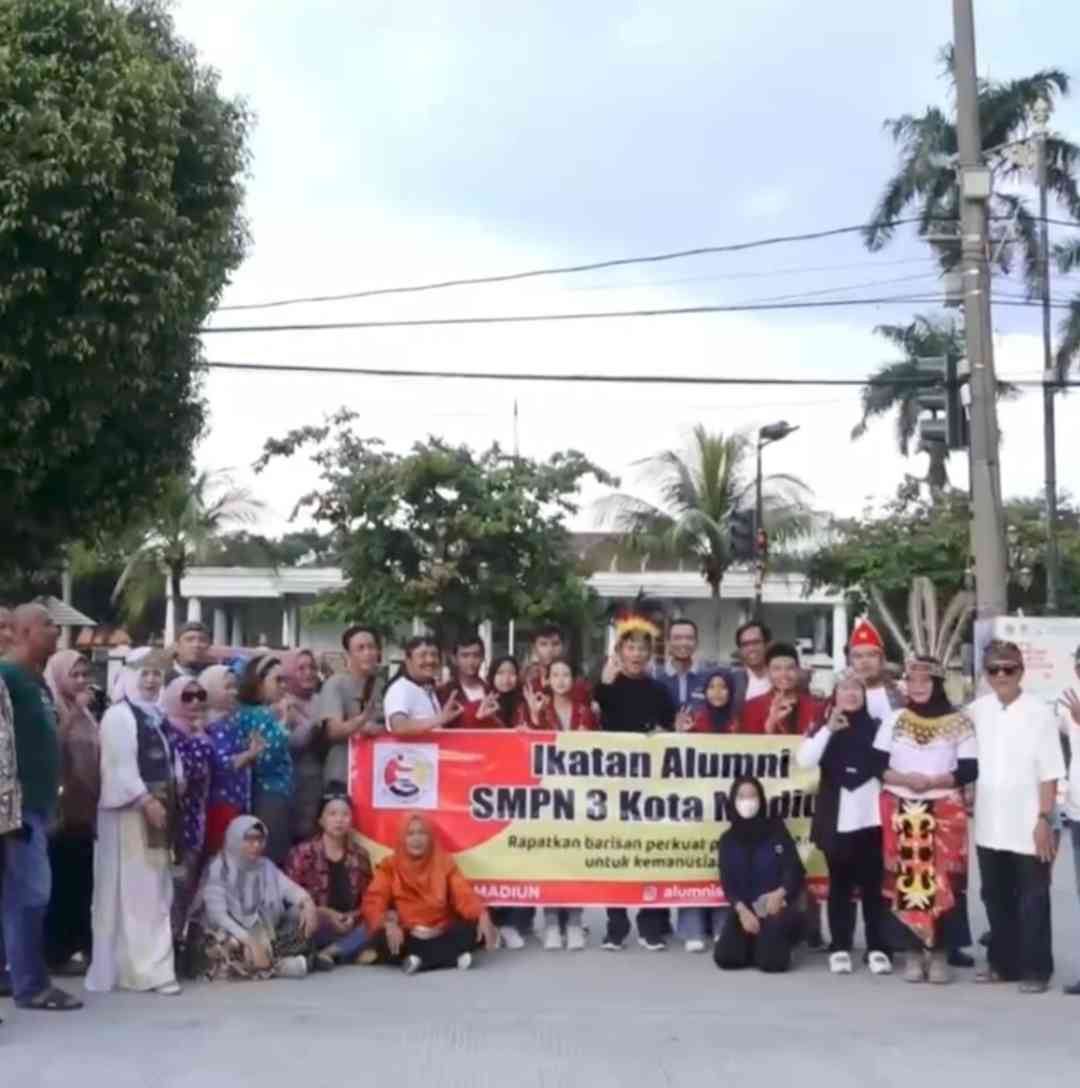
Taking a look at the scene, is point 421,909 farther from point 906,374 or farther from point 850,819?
point 906,374

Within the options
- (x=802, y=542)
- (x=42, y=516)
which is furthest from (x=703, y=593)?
(x=42, y=516)

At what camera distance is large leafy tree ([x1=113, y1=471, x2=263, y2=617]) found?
4991 centimetres

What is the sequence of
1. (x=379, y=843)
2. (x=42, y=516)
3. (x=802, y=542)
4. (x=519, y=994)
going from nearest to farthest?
(x=519, y=994), (x=379, y=843), (x=42, y=516), (x=802, y=542)

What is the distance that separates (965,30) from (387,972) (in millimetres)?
12069

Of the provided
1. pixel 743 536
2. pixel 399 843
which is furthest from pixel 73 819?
pixel 743 536

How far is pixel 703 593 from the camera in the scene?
54188 mm

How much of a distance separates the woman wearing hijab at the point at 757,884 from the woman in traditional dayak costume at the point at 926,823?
579mm

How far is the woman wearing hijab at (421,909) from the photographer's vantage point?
34.4 ft

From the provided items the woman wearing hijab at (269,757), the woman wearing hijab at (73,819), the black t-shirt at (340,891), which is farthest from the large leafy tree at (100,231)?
the black t-shirt at (340,891)

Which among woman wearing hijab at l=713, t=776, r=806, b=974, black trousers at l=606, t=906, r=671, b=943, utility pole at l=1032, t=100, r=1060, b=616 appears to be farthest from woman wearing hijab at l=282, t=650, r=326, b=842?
utility pole at l=1032, t=100, r=1060, b=616

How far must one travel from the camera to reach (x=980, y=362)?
17.8m

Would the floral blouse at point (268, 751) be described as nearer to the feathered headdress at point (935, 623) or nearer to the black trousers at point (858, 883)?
the black trousers at point (858, 883)

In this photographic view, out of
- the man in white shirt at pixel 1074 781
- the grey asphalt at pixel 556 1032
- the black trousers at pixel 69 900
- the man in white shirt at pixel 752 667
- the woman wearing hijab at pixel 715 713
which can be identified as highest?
the man in white shirt at pixel 752 667

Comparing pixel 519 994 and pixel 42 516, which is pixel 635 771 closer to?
pixel 519 994
